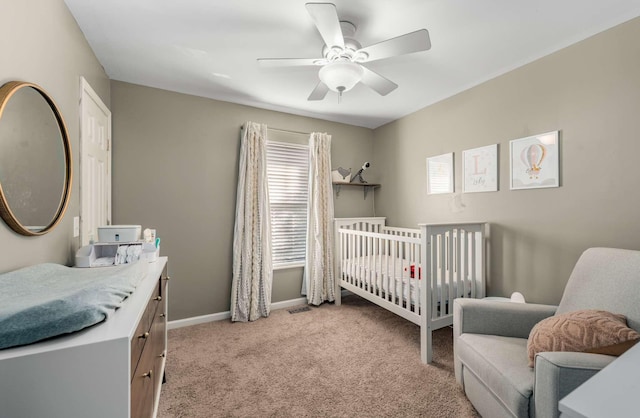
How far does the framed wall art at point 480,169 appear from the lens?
2365mm

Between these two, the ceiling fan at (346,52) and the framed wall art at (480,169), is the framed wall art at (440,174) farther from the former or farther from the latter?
the ceiling fan at (346,52)

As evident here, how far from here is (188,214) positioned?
8.91 ft

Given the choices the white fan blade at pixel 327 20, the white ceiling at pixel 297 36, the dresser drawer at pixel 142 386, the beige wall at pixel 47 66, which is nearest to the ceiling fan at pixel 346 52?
the white fan blade at pixel 327 20

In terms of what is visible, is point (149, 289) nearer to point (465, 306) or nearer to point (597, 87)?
point (465, 306)

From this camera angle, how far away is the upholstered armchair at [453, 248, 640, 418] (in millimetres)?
996

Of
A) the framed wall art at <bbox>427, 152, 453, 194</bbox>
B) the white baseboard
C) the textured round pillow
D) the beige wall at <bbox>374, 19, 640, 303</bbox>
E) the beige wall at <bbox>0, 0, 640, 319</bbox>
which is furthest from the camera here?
the framed wall art at <bbox>427, 152, 453, 194</bbox>

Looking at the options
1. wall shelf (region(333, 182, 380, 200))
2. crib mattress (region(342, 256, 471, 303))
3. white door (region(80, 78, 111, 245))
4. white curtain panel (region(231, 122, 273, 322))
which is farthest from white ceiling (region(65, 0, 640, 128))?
crib mattress (region(342, 256, 471, 303))

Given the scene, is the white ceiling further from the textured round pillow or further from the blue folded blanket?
the textured round pillow

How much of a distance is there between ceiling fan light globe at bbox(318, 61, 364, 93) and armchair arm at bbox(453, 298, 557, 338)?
1616 mm

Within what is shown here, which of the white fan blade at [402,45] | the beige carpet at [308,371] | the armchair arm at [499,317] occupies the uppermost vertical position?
the white fan blade at [402,45]

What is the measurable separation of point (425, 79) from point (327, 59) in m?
1.15

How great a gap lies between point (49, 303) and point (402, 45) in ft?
6.08

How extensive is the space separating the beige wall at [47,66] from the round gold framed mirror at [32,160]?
0.06m

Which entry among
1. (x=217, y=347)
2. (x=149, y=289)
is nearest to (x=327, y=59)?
(x=149, y=289)
